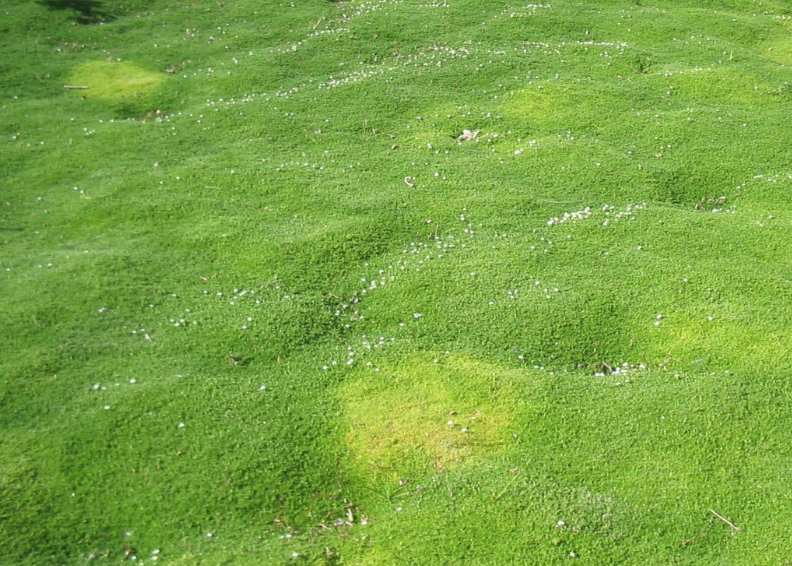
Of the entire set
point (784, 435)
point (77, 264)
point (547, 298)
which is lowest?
point (784, 435)

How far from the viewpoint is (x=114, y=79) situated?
94.0 ft

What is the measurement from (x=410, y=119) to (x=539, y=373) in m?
13.2

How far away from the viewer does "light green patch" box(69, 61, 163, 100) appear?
91.0ft

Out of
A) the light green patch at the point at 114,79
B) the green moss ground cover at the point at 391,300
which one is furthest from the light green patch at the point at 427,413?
the light green patch at the point at 114,79

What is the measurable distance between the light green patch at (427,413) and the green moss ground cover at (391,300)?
61 millimetres

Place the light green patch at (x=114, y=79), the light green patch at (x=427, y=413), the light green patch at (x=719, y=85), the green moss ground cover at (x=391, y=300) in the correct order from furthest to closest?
the light green patch at (x=114, y=79), the light green patch at (x=719, y=85), the light green patch at (x=427, y=413), the green moss ground cover at (x=391, y=300)

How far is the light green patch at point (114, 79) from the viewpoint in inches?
1092

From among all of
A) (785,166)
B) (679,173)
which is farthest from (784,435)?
(785,166)

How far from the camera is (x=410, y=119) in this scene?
2606 cm

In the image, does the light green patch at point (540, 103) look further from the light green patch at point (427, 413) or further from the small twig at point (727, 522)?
the small twig at point (727, 522)

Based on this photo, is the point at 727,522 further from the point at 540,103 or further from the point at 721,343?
the point at 540,103

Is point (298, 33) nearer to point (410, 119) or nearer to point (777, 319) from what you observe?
point (410, 119)

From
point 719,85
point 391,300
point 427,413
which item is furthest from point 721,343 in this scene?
point 719,85

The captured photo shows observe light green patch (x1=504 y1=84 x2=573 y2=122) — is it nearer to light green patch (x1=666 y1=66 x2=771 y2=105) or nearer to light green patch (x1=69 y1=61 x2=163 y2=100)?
light green patch (x1=666 y1=66 x2=771 y2=105)
